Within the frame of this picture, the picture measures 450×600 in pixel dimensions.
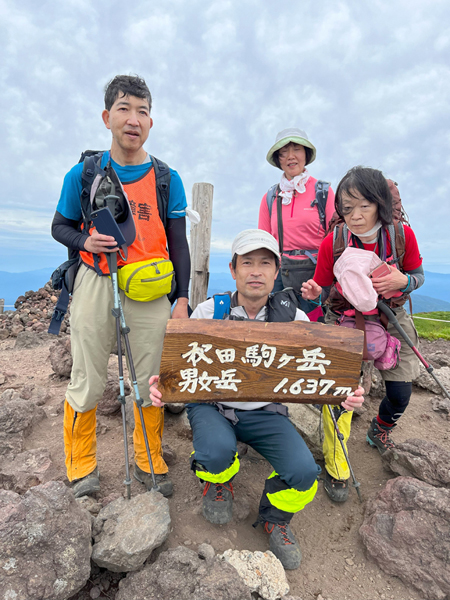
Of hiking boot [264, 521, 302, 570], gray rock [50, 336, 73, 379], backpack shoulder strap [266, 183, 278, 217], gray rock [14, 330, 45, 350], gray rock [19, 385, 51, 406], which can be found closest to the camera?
hiking boot [264, 521, 302, 570]

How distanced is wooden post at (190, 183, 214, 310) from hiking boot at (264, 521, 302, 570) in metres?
3.28

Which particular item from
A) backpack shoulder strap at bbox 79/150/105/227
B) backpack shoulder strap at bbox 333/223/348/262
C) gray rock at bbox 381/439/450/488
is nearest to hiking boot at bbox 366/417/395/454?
gray rock at bbox 381/439/450/488

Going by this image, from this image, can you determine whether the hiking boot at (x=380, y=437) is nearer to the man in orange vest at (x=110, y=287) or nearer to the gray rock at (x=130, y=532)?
the man in orange vest at (x=110, y=287)

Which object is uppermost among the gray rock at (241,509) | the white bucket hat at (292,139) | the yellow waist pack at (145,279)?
the white bucket hat at (292,139)

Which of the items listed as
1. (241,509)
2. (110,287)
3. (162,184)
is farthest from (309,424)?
(162,184)

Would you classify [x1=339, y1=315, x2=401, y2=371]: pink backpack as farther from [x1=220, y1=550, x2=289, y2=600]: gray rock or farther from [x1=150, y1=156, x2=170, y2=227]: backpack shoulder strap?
[x1=150, y1=156, x2=170, y2=227]: backpack shoulder strap

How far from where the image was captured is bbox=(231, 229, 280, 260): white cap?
299 centimetres

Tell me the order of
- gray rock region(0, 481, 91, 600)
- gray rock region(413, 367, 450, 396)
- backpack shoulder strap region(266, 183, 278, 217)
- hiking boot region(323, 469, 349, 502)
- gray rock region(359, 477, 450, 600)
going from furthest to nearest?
gray rock region(413, 367, 450, 396), backpack shoulder strap region(266, 183, 278, 217), hiking boot region(323, 469, 349, 502), gray rock region(359, 477, 450, 600), gray rock region(0, 481, 91, 600)

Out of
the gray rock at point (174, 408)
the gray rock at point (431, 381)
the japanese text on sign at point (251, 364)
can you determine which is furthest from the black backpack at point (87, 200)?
the gray rock at point (431, 381)

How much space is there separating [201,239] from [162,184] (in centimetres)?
215

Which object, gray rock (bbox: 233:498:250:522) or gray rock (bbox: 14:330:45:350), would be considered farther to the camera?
gray rock (bbox: 14:330:45:350)

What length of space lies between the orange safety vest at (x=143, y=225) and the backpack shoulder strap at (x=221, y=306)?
671 millimetres

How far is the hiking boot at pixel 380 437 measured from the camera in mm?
4270

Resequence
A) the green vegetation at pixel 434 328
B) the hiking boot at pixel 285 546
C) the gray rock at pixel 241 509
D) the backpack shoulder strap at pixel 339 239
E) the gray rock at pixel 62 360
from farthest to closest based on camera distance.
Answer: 1. the green vegetation at pixel 434 328
2. the gray rock at pixel 62 360
3. the backpack shoulder strap at pixel 339 239
4. the gray rock at pixel 241 509
5. the hiking boot at pixel 285 546
